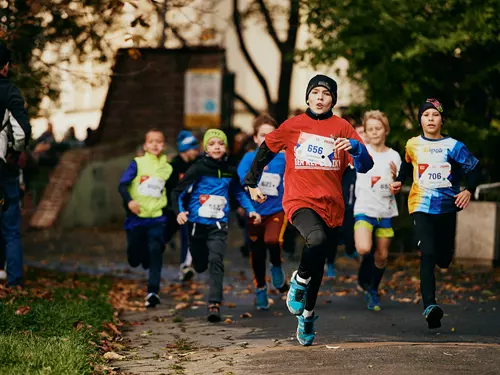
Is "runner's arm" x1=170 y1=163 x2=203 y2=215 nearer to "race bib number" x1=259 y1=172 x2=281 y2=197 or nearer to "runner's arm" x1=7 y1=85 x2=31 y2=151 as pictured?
"race bib number" x1=259 y1=172 x2=281 y2=197

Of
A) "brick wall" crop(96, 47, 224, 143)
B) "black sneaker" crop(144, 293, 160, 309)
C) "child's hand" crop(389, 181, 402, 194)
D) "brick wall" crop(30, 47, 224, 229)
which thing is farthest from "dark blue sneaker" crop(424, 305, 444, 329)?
"brick wall" crop(96, 47, 224, 143)

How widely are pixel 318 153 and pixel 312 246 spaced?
74 centimetres

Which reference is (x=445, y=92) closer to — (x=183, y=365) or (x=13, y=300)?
(x=13, y=300)

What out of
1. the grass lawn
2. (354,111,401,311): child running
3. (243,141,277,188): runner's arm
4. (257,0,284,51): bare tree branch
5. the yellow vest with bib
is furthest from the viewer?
(257,0,284,51): bare tree branch

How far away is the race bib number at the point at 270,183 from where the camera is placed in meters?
12.4

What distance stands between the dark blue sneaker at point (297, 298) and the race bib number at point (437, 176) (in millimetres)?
1872

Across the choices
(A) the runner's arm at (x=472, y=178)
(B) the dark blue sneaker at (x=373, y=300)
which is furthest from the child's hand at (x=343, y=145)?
(B) the dark blue sneaker at (x=373, y=300)

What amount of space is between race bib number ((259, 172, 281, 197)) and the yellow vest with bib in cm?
108

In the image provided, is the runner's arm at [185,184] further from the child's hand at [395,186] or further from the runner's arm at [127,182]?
the child's hand at [395,186]

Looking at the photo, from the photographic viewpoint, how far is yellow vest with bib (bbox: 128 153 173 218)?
12.8 meters

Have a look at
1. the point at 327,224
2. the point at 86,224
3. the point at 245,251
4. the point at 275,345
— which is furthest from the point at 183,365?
the point at 86,224

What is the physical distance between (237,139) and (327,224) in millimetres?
Answer: 25631

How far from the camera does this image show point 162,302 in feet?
42.7

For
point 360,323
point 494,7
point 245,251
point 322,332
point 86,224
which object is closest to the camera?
point 322,332
